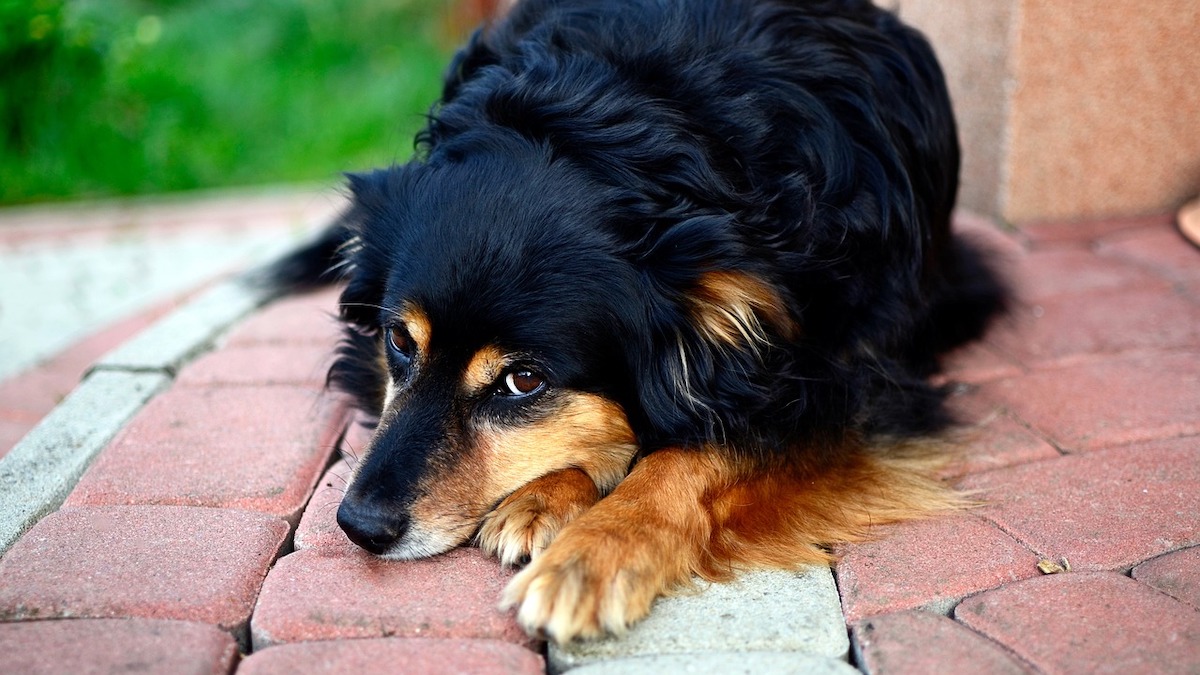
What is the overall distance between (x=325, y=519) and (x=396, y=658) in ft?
1.80

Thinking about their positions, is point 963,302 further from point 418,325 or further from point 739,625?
point 418,325

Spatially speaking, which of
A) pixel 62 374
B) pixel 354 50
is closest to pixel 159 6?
pixel 354 50

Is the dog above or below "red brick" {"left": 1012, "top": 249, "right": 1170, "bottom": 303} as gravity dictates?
above

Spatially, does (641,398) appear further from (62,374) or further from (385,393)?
(62,374)

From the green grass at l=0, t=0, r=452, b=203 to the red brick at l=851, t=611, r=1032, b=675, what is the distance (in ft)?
11.5

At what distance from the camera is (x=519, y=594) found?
1791 mm

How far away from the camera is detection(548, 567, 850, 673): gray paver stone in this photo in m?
1.75

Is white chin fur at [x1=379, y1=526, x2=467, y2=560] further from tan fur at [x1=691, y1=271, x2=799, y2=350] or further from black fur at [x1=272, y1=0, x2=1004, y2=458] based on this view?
tan fur at [x1=691, y1=271, x2=799, y2=350]

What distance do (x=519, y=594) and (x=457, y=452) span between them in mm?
356

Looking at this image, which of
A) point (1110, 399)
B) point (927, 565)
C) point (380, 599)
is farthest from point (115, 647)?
point (1110, 399)

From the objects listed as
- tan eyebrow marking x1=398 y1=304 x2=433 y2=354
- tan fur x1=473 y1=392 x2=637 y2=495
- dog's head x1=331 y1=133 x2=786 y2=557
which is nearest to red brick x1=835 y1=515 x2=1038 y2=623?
dog's head x1=331 y1=133 x2=786 y2=557

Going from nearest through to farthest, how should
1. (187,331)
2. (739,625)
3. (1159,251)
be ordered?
(739,625), (187,331), (1159,251)

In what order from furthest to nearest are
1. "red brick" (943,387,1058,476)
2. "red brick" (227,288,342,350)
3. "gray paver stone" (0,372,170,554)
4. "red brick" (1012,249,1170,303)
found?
"red brick" (1012,249,1170,303) < "red brick" (227,288,342,350) < "red brick" (943,387,1058,476) < "gray paver stone" (0,372,170,554)

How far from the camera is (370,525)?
6.31 ft
